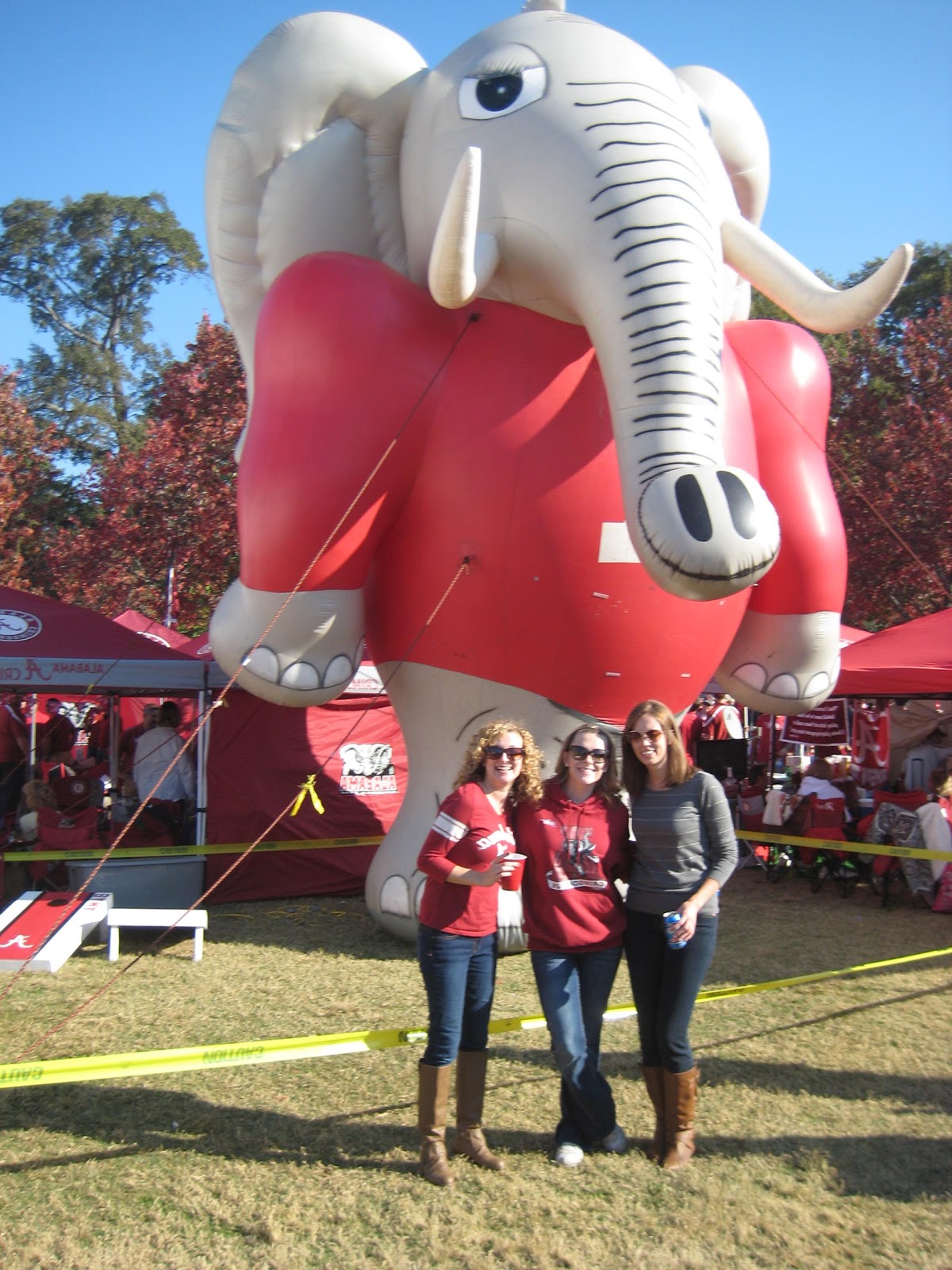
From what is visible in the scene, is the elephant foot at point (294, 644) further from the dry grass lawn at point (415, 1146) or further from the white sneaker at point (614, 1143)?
the white sneaker at point (614, 1143)

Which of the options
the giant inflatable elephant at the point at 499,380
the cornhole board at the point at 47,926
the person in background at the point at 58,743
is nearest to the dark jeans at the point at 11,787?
the person in background at the point at 58,743

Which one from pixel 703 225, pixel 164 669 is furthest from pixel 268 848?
pixel 703 225

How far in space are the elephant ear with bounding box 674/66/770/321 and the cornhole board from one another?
16.8 feet

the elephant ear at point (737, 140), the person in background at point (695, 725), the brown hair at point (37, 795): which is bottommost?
the brown hair at point (37, 795)

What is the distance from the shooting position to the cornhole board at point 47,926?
5691mm

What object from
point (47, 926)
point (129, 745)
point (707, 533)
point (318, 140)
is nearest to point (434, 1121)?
point (707, 533)

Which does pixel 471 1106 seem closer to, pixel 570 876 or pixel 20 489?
pixel 570 876

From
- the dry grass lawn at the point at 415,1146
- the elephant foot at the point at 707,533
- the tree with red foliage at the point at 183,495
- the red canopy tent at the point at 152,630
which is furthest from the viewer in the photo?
the tree with red foliage at the point at 183,495

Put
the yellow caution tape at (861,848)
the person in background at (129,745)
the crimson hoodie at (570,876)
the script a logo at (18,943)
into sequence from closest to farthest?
1. the crimson hoodie at (570,876)
2. the script a logo at (18,943)
3. the yellow caution tape at (861,848)
4. the person in background at (129,745)

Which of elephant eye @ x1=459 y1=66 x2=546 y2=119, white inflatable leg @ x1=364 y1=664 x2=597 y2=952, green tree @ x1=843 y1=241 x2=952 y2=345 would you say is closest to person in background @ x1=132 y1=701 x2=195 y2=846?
white inflatable leg @ x1=364 y1=664 x2=597 y2=952

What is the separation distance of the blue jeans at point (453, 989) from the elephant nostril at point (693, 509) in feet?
5.60

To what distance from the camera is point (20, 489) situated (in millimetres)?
19984

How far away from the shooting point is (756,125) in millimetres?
6461

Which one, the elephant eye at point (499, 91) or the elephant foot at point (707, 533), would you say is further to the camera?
the elephant eye at point (499, 91)
